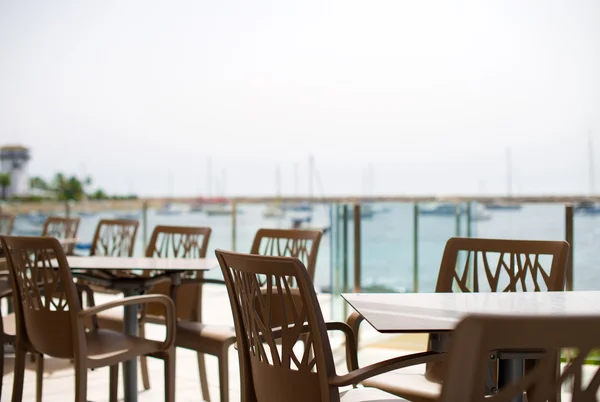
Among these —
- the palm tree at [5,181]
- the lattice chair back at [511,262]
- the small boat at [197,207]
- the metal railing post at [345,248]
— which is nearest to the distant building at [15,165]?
the palm tree at [5,181]

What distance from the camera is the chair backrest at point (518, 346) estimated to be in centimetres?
91

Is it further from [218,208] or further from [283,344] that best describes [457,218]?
[283,344]

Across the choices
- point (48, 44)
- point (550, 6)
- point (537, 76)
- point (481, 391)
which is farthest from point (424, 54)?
point (481, 391)

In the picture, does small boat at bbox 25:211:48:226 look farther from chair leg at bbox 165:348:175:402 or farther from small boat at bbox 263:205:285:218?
chair leg at bbox 165:348:175:402

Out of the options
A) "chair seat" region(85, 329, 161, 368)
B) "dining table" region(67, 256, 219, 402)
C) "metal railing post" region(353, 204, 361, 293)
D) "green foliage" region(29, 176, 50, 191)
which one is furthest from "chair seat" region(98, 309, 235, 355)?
"green foliage" region(29, 176, 50, 191)

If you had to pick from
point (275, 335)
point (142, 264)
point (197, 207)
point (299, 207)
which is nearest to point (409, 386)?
point (275, 335)

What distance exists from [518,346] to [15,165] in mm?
13533

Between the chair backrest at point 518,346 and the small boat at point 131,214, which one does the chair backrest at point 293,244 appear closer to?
the chair backrest at point 518,346

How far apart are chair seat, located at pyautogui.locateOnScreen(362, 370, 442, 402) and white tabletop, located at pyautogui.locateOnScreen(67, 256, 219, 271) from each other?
1101 millimetres

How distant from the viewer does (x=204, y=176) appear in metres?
30.8

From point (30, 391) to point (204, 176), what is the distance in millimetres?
27300

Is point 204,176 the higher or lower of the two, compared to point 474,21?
lower

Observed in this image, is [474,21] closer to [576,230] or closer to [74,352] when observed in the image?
[576,230]

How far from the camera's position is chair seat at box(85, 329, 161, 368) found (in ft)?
8.54
